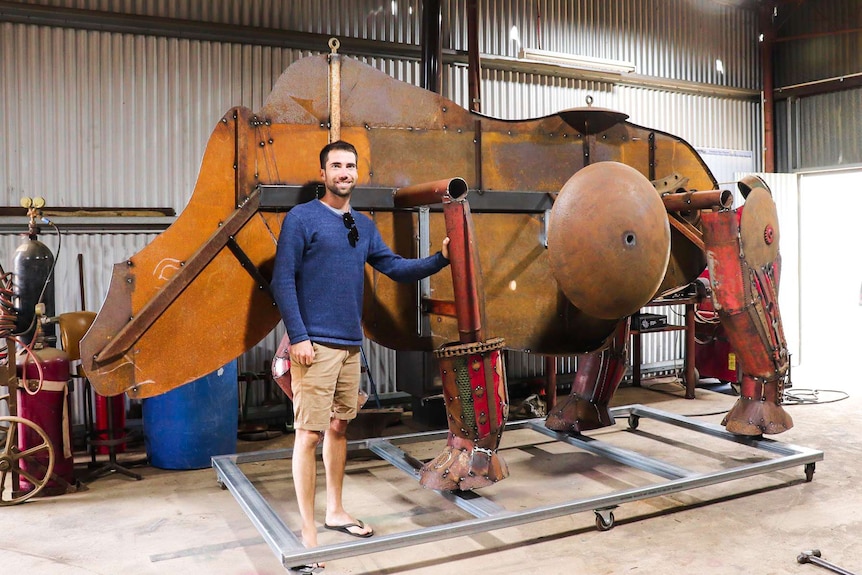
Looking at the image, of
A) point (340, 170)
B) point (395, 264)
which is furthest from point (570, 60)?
point (340, 170)

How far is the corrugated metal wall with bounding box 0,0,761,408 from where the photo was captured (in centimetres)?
608

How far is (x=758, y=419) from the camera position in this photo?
197 inches

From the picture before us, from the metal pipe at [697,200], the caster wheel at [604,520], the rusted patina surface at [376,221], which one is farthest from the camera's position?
A: the metal pipe at [697,200]

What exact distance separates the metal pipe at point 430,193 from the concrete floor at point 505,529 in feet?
5.88

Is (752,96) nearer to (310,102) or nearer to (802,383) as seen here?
(802,383)

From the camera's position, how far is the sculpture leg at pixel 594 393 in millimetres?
5496

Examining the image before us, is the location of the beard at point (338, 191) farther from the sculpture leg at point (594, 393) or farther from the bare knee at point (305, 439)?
the sculpture leg at point (594, 393)

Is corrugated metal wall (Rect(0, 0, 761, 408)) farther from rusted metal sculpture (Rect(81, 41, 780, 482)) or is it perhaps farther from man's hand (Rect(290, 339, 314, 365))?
man's hand (Rect(290, 339, 314, 365))

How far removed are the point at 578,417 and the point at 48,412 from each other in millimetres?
3666

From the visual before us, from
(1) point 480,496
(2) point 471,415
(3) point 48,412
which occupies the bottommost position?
(1) point 480,496

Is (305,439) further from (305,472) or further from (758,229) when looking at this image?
(758,229)

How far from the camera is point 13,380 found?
190 inches

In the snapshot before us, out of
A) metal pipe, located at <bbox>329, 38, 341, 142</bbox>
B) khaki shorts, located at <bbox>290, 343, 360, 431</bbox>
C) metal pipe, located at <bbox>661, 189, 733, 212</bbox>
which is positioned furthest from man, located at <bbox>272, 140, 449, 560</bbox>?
metal pipe, located at <bbox>661, 189, 733, 212</bbox>

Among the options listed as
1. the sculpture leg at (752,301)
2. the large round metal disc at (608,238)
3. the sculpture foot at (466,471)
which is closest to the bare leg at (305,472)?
the sculpture foot at (466,471)
